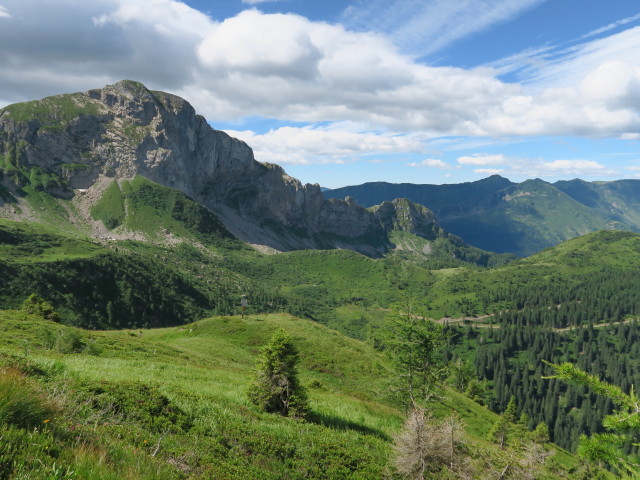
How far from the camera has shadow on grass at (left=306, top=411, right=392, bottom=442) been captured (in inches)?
774

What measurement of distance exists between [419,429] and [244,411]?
821cm

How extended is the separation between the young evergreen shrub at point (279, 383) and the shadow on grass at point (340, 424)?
1065 mm

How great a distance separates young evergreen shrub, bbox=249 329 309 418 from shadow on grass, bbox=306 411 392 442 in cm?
106

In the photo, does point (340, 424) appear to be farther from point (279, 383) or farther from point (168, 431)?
point (168, 431)

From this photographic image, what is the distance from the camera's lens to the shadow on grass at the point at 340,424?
64.5 ft

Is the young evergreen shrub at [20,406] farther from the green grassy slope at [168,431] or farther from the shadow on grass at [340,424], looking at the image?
the shadow on grass at [340,424]

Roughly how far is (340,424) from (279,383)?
4.40 metres

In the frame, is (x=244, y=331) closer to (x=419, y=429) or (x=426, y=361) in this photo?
(x=426, y=361)

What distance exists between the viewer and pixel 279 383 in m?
19.2

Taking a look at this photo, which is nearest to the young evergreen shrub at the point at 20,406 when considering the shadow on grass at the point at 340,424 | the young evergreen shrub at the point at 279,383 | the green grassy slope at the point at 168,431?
the green grassy slope at the point at 168,431

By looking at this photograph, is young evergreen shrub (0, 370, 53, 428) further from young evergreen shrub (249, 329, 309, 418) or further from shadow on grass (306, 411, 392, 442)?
shadow on grass (306, 411, 392, 442)

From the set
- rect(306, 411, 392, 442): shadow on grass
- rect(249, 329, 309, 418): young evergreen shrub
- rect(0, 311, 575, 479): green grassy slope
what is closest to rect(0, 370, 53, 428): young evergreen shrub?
rect(0, 311, 575, 479): green grassy slope

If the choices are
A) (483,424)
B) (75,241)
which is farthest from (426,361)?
(75,241)

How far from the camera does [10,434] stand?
6113mm
